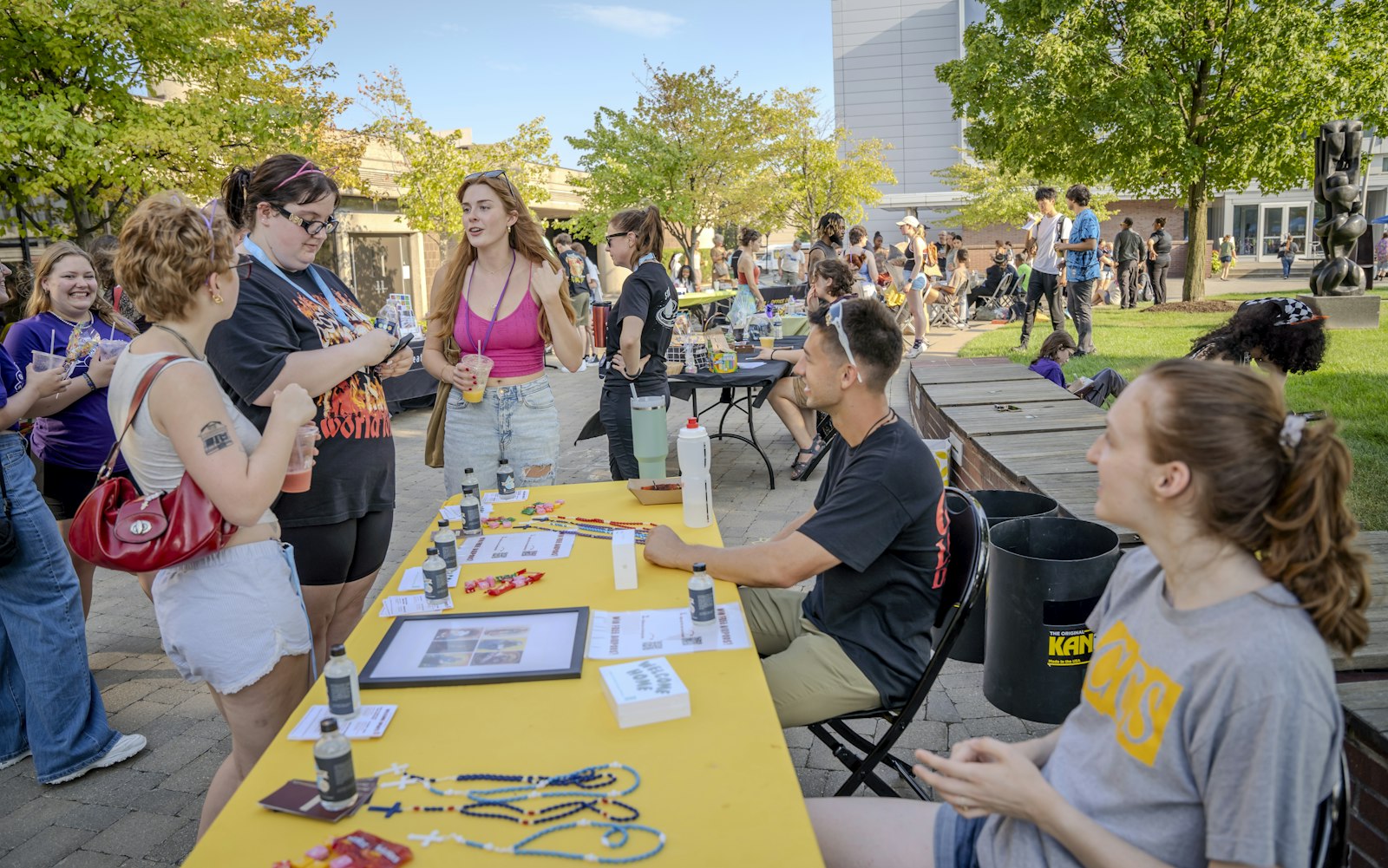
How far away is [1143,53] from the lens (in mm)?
15688

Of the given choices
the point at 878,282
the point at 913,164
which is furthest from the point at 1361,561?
the point at 913,164

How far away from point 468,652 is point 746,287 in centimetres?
971

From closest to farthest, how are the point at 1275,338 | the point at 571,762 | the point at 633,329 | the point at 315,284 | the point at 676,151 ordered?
the point at 571,762, the point at 315,284, the point at 1275,338, the point at 633,329, the point at 676,151

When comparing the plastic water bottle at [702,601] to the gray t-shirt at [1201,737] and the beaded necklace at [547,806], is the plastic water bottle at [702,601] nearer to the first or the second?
the beaded necklace at [547,806]

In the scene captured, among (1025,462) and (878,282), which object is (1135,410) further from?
(878,282)

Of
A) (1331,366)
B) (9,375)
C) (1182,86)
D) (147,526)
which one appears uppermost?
(1182,86)

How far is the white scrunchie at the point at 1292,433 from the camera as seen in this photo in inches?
54.1

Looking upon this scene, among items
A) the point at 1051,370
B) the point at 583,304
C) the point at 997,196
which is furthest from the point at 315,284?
the point at 997,196

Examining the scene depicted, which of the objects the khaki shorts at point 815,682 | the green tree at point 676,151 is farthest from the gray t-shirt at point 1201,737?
the green tree at point 676,151

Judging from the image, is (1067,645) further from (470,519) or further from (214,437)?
(214,437)

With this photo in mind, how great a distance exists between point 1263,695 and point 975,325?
17.3 metres

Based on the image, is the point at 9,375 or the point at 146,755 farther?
the point at 146,755

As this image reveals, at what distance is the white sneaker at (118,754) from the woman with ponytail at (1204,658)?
322 cm

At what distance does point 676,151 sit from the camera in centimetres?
2331
